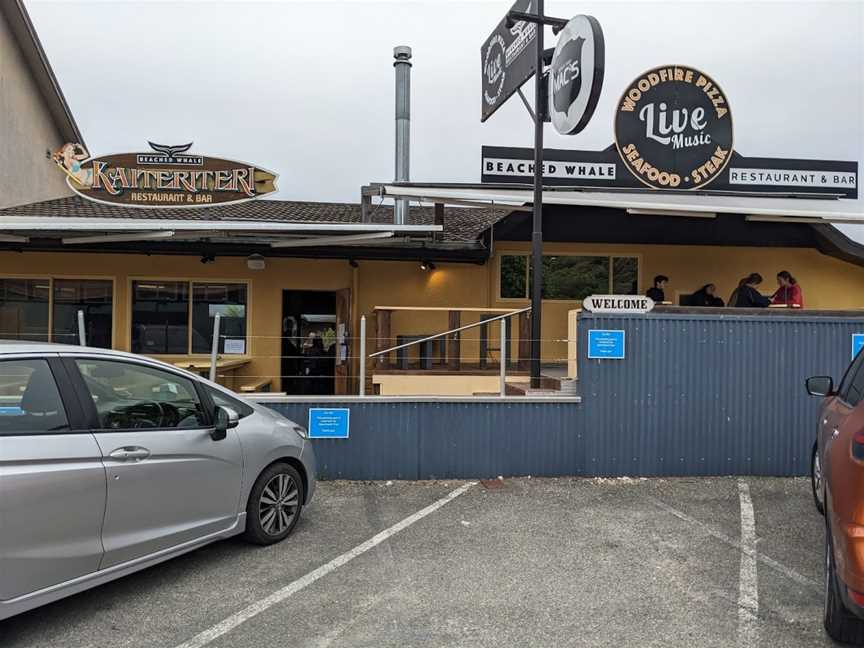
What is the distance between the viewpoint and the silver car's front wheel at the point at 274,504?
5.08 m

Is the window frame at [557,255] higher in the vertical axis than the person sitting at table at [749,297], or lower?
higher

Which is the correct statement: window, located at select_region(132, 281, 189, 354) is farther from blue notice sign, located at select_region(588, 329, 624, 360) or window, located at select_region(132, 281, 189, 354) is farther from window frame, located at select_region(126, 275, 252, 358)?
blue notice sign, located at select_region(588, 329, 624, 360)

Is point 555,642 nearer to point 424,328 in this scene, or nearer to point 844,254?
point 424,328

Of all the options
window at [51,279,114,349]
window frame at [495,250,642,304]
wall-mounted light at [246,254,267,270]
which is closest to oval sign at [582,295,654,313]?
window frame at [495,250,642,304]

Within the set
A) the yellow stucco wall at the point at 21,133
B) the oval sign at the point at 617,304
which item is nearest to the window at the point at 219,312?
the oval sign at the point at 617,304

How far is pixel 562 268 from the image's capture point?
476 inches

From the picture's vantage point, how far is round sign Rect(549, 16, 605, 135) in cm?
715

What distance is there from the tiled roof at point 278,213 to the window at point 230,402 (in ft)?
19.2

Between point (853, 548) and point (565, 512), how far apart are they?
127 inches

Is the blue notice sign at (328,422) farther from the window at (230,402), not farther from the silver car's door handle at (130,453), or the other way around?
the silver car's door handle at (130,453)

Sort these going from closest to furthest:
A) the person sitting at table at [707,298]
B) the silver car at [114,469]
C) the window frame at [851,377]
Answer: the silver car at [114,469]
the window frame at [851,377]
the person sitting at table at [707,298]

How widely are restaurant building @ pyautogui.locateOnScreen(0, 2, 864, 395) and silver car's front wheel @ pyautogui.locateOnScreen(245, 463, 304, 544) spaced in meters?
3.72

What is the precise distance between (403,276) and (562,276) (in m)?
2.88

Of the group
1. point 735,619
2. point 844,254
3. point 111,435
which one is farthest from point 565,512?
point 844,254
